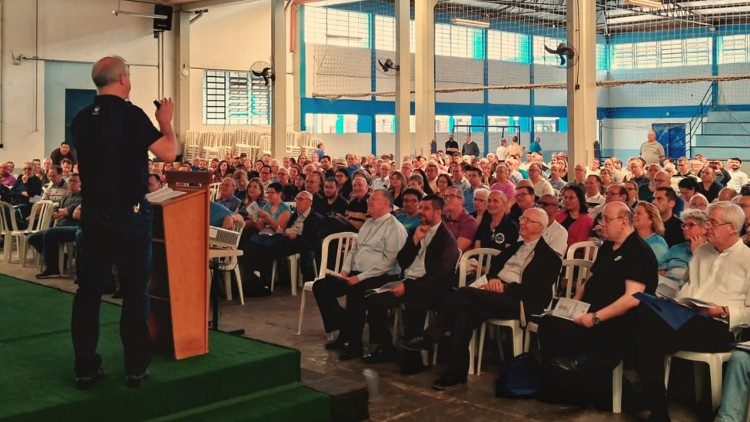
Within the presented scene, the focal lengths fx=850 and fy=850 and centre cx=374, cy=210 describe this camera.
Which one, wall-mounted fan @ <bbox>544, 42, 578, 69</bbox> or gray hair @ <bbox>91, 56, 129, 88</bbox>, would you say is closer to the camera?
gray hair @ <bbox>91, 56, 129, 88</bbox>

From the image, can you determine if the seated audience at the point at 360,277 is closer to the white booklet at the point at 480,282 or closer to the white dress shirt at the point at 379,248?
the white dress shirt at the point at 379,248

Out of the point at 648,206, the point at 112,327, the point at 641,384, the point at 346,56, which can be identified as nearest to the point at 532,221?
the point at 648,206

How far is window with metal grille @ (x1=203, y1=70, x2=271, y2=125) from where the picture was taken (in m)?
19.2

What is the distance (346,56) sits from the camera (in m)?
21.7

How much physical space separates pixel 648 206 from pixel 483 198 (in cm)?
148

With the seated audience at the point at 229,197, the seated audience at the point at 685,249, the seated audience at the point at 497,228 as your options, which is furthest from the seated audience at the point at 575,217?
the seated audience at the point at 229,197

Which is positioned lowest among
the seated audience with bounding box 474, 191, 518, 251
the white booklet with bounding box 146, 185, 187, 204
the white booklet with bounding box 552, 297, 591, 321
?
the white booklet with bounding box 552, 297, 591, 321

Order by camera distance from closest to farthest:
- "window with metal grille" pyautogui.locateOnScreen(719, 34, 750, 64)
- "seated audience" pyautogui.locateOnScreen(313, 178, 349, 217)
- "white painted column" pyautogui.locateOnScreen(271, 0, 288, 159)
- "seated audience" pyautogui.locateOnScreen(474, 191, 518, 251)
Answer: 1. "seated audience" pyautogui.locateOnScreen(474, 191, 518, 251)
2. "seated audience" pyautogui.locateOnScreen(313, 178, 349, 217)
3. "white painted column" pyautogui.locateOnScreen(271, 0, 288, 159)
4. "window with metal grille" pyautogui.locateOnScreen(719, 34, 750, 64)

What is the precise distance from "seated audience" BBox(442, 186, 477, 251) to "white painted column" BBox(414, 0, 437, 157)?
7.45m

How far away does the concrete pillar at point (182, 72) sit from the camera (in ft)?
60.3

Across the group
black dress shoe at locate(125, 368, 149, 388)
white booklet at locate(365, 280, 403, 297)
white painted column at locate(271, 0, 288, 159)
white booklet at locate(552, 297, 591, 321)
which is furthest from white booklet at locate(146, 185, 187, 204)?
white painted column at locate(271, 0, 288, 159)

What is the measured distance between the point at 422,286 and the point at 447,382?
706 mm

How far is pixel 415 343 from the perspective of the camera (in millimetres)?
5219

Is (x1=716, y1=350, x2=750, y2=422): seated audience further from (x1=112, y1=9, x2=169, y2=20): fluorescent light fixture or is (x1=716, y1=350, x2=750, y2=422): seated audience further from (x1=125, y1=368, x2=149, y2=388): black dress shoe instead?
Answer: (x1=112, y1=9, x2=169, y2=20): fluorescent light fixture
